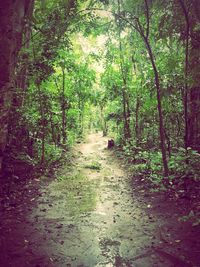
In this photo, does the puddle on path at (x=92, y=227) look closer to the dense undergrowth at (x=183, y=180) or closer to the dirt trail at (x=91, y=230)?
the dirt trail at (x=91, y=230)

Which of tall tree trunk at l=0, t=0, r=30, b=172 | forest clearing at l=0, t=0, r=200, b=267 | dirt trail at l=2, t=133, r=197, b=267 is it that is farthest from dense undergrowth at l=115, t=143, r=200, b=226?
tall tree trunk at l=0, t=0, r=30, b=172

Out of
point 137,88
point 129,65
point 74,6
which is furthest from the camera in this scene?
point 129,65

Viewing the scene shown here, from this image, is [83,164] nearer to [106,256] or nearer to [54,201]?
[54,201]

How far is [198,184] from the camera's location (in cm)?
780

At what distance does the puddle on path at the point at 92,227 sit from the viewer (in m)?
4.84

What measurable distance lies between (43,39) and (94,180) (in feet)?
19.9

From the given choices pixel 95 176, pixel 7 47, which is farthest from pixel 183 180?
pixel 7 47

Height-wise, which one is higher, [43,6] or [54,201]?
[43,6]

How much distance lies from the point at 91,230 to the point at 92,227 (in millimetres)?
165

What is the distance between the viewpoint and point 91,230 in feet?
20.0

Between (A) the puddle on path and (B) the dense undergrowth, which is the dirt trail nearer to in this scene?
(A) the puddle on path

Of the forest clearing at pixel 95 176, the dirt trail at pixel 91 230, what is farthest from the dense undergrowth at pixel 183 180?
the dirt trail at pixel 91 230

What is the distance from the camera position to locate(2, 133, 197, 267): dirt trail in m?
4.79

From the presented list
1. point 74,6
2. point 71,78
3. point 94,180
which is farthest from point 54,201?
point 71,78
